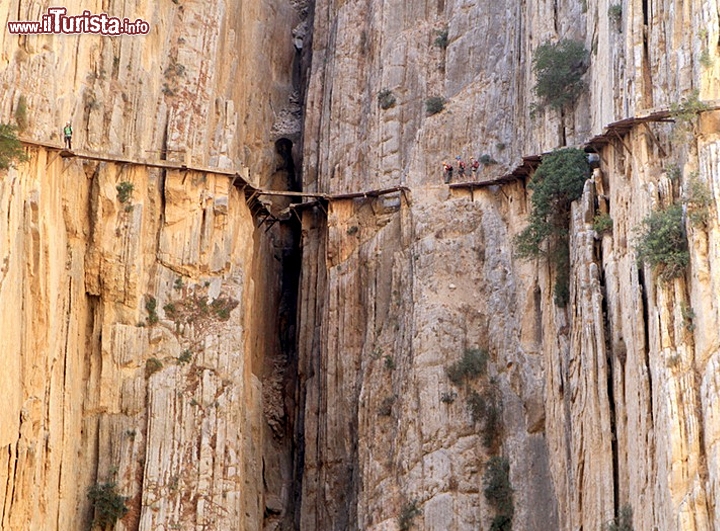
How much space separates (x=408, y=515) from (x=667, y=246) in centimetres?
1485

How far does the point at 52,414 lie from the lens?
39.6 meters

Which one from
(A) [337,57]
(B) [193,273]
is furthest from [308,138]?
(B) [193,273]

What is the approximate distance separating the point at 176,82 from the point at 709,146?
77.2 feet

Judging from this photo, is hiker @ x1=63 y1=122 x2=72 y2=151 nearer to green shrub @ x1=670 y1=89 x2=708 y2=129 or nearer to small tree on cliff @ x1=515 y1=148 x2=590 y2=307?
small tree on cliff @ x1=515 y1=148 x2=590 y2=307

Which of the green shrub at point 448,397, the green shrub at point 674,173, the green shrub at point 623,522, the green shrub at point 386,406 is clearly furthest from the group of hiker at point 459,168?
the green shrub at point 623,522

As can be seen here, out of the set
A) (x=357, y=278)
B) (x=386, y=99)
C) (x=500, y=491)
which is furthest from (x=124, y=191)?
(x=500, y=491)

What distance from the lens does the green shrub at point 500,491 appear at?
41562 millimetres

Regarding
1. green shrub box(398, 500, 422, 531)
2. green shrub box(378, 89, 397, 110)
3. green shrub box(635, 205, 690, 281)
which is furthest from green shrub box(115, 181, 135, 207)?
green shrub box(635, 205, 690, 281)

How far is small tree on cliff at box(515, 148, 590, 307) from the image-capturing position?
→ 4084cm

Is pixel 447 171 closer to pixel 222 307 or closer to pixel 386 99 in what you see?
pixel 386 99

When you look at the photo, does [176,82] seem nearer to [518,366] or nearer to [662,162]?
[518,366]

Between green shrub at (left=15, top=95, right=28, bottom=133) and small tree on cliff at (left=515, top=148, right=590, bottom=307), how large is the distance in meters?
16.9

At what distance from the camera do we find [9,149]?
37875 millimetres

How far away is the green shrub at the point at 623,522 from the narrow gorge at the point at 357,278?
0.40 feet
